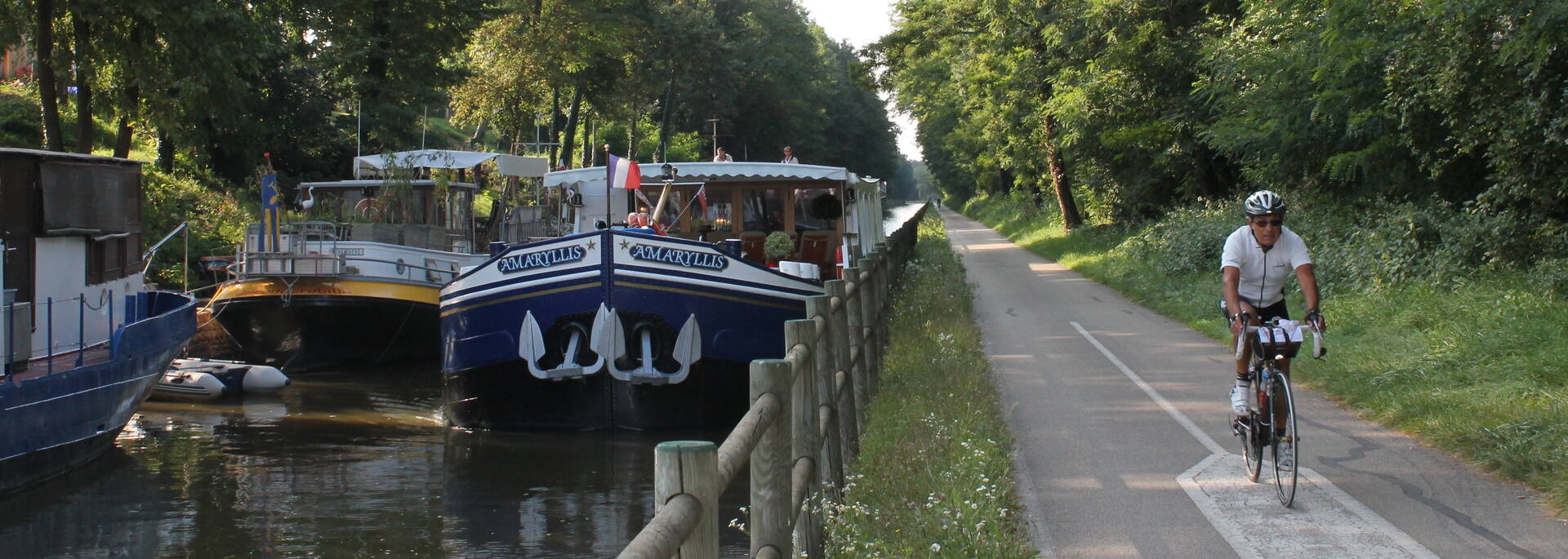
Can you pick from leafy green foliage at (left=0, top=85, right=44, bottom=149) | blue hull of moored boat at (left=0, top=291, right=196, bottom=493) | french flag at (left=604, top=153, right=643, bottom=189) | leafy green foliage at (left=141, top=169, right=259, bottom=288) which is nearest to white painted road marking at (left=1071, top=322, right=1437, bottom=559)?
french flag at (left=604, top=153, right=643, bottom=189)

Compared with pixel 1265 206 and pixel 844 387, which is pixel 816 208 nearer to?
pixel 844 387

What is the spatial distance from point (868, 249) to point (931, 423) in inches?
455

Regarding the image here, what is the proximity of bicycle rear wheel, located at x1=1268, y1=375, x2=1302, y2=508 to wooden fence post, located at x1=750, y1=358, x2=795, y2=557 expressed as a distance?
11.2ft

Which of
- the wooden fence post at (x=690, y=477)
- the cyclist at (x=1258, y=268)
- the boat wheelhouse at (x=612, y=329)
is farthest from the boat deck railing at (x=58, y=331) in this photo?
the wooden fence post at (x=690, y=477)

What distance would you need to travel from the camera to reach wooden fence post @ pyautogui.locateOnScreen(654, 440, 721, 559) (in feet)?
10.8

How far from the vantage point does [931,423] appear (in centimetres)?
927

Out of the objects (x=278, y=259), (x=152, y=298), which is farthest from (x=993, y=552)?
(x=278, y=259)

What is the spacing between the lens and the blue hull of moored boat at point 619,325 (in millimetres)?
13570

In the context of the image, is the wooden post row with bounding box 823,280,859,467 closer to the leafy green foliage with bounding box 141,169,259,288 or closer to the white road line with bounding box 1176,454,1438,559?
Answer: the white road line with bounding box 1176,454,1438,559

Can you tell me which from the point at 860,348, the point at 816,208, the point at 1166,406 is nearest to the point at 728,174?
the point at 816,208

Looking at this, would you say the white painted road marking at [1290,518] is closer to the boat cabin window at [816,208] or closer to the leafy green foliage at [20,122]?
the boat cabin window at [816,208]

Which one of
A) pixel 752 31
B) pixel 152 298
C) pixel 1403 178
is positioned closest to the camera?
pixel 152 298

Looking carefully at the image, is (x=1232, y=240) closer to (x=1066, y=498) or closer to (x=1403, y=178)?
(x=1066, y=498)

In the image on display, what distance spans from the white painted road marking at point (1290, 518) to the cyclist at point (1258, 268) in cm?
54
